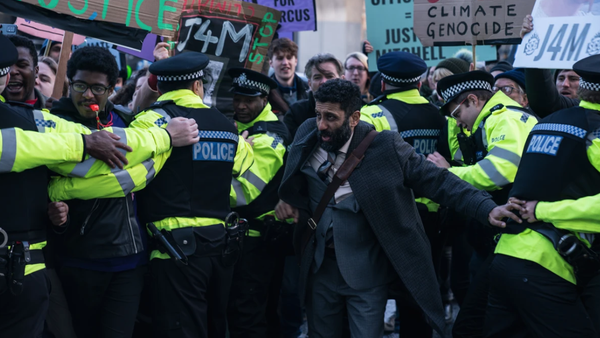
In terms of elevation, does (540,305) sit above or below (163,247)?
below

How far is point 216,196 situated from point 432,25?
2.80 metres

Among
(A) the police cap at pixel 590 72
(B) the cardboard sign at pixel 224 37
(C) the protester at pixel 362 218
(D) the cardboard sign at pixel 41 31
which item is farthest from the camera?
(D) the cardboard sign at pixel 41 31

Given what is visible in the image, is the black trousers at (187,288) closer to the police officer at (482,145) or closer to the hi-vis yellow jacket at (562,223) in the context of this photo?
the police officer at (482,145)

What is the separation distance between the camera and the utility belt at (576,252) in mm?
4043

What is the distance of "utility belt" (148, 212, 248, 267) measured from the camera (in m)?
4.61

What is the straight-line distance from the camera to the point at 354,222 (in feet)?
15.1

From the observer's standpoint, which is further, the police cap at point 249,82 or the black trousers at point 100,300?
the police cap at point 249,82

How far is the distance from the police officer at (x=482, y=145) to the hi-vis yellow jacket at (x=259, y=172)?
1294mm

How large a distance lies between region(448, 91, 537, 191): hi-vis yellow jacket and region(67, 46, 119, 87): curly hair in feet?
8.75

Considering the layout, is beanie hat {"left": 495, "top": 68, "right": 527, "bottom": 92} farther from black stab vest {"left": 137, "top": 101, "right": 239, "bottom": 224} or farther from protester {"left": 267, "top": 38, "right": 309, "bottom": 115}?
black stab vest {"left": 137, "top": 101, "right": 239, "bottom": 224}

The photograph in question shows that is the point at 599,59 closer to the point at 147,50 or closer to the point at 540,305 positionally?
the point at 540,305

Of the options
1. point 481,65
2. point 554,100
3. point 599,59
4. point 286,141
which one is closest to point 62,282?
point 286,141

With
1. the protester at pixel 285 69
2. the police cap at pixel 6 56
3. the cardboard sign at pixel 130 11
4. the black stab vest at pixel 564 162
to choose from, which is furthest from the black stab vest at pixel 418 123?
the police cap at pixel 6 56

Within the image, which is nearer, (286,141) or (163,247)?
(163,247)
